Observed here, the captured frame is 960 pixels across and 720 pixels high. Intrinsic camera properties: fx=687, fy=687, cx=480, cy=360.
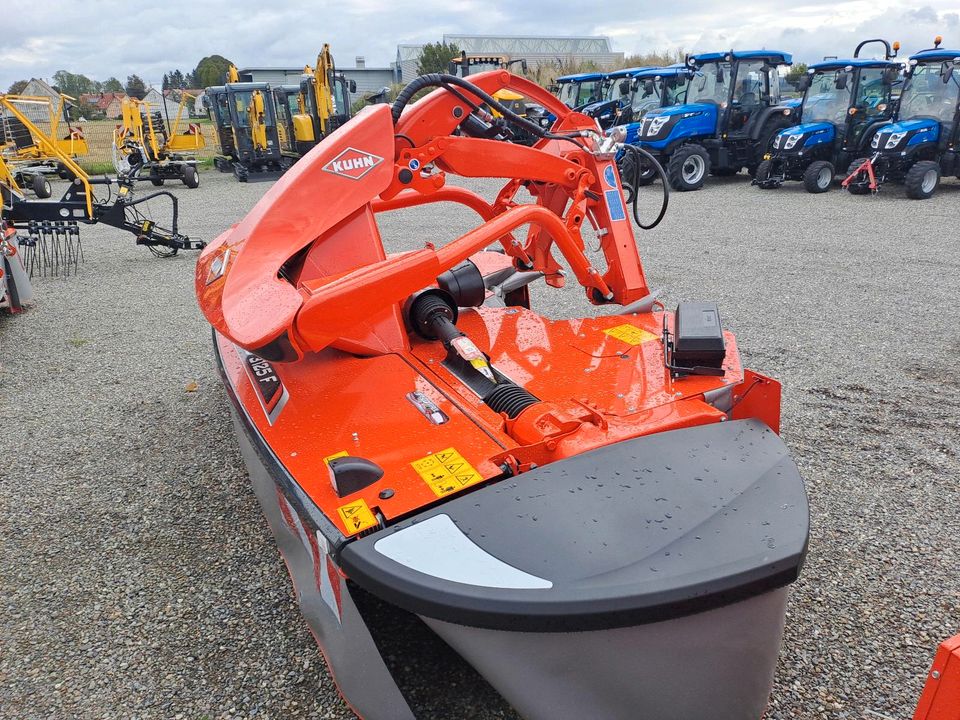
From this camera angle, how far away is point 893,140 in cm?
957

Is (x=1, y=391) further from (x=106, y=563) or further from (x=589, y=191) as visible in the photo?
(x=589, y=191)

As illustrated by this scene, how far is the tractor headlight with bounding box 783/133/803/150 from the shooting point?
10492 mm

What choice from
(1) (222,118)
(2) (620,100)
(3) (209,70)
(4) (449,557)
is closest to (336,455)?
(4) (449,557)

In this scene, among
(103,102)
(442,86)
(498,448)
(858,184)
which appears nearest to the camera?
(498,448)

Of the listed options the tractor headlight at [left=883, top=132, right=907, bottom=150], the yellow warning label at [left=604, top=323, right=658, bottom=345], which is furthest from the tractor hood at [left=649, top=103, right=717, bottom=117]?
the yellow warning label at [left=604, top=323, right=658, bottom=345]

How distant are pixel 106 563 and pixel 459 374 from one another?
1491mm

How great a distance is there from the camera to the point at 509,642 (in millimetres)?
1533

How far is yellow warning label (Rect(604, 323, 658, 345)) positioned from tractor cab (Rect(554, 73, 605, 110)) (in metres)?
13.1

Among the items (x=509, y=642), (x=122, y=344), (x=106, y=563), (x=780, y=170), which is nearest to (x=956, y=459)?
(x=509, y=642)

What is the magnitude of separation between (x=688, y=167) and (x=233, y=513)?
33.7 ft

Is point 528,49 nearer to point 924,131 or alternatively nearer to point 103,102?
point 103,102

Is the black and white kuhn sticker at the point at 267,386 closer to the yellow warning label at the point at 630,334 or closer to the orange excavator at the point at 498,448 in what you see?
the orange excavator at the point at 498,448

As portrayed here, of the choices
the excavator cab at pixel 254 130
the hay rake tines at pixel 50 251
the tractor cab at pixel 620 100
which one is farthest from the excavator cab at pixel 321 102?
the hay rake tines at pixel 50 251

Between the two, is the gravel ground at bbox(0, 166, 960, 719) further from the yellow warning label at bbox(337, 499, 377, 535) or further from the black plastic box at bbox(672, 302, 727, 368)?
the black plastic box at bbox(672, 302, 727, 368)
